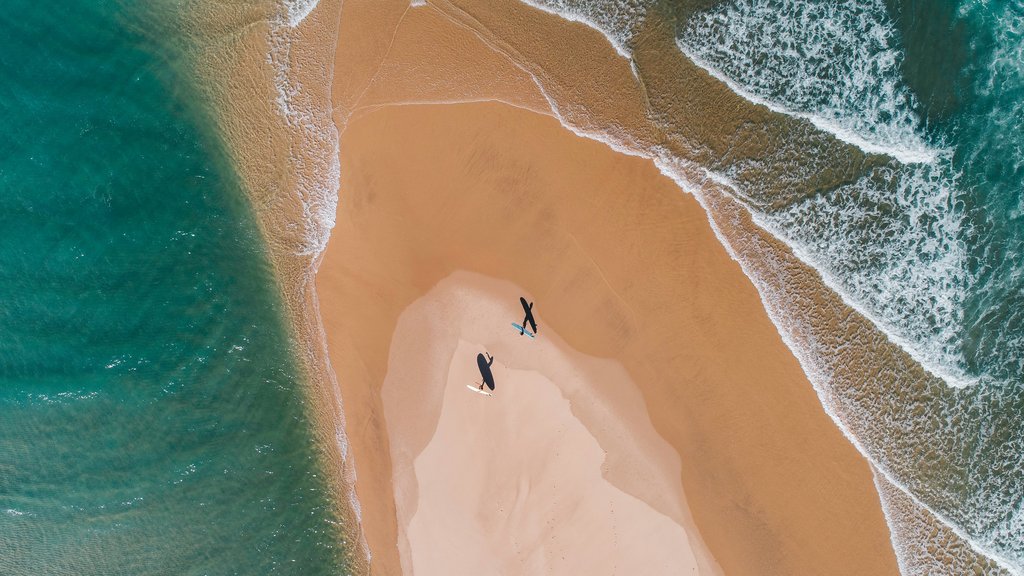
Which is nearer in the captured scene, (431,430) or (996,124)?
(996,124)

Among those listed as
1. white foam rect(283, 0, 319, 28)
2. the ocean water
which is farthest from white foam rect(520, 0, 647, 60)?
white foam rect(283, 0, 319, 28)

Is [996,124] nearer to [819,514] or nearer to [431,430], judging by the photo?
[819,514]

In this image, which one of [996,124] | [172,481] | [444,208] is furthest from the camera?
[172,481]

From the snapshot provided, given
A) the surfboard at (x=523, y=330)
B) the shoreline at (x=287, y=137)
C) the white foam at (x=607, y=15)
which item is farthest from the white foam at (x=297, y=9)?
the surfboard at (x=523, y=330)

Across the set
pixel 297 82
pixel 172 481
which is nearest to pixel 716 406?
pixel 297 82

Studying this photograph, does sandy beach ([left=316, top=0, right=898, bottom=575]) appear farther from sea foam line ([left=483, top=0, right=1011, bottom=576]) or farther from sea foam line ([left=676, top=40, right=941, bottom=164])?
sea foam line ([left=676, top=40, right=941, bottom=164])

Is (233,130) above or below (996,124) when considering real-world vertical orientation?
below

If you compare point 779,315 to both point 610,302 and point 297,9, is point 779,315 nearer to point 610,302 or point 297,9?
point 610,302
